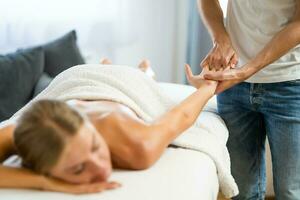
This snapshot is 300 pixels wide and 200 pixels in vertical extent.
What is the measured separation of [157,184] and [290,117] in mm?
611

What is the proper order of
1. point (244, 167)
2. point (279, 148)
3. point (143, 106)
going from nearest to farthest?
point (143, 106) → point (279, 148) → point (244, 167)

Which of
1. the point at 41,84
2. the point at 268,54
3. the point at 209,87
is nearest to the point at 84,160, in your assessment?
the point at 209,87

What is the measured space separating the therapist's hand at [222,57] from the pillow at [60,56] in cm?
98

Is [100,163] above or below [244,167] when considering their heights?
above

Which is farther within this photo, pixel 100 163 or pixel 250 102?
pixel 250 102

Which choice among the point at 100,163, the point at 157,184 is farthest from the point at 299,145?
the point at 100,163

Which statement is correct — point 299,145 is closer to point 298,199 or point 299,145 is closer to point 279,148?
point 279,148

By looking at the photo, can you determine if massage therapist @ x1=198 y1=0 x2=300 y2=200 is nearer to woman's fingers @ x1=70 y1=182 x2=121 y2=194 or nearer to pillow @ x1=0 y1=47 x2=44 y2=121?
woman's fingers @ x1=70 y1=182 x2=121 y2=194

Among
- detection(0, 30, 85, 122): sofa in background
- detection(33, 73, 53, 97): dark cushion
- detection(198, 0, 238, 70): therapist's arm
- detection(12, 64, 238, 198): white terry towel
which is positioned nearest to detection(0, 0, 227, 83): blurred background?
detection(0, 30, 85, 122): sofa in background

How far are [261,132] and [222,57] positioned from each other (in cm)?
33

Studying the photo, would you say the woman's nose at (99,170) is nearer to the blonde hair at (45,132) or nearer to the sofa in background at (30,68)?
the blonde hair at (45,132)

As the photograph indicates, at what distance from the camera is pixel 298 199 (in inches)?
58.4

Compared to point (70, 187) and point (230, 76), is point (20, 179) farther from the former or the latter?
point (230, 76)

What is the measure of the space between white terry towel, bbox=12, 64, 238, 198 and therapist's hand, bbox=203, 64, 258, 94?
0.14 meters
